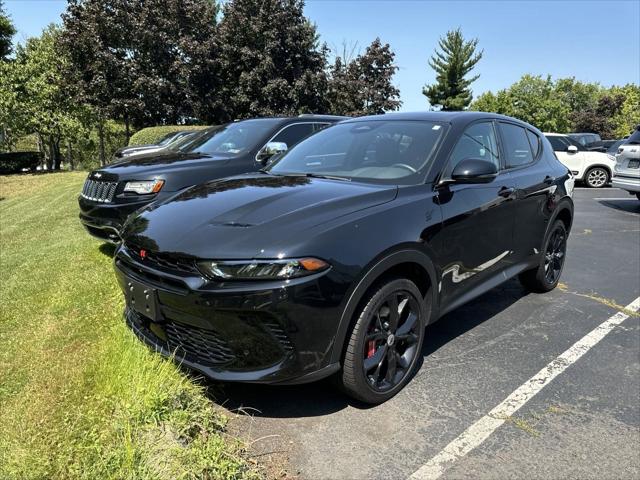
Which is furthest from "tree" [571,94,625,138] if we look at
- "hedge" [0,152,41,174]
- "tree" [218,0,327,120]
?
"hedge" [0,152,41,174]

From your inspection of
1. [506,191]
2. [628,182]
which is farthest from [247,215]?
[628,182]

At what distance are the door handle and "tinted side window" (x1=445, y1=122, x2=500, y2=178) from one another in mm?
212

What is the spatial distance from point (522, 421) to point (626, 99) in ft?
251

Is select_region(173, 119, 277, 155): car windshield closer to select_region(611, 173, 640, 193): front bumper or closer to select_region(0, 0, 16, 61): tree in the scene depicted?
select_region(611, 173, 640, 193): front bumper

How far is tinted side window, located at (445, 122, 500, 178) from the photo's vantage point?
3.52 meters

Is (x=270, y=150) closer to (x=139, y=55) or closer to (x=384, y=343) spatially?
(x=384, y=343)

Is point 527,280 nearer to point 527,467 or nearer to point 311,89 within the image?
point 527,467

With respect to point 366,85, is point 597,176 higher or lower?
lower

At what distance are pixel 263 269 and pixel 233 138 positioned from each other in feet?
14.4

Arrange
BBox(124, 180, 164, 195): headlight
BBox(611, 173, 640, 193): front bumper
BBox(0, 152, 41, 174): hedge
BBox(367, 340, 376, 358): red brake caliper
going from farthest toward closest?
BBox(0, 152, 41, 174): hedge < BBox(611, 173, 640, 193): front bumper < BBox(124, 180, 164, 195): headlight < BBox(367, 340, 376, 358): red brake caliper

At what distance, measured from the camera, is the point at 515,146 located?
4.44m

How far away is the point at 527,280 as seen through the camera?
16.3 ft

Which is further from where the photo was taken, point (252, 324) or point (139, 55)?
point (139, 55)

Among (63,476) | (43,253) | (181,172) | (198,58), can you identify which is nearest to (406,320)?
(63,476)
